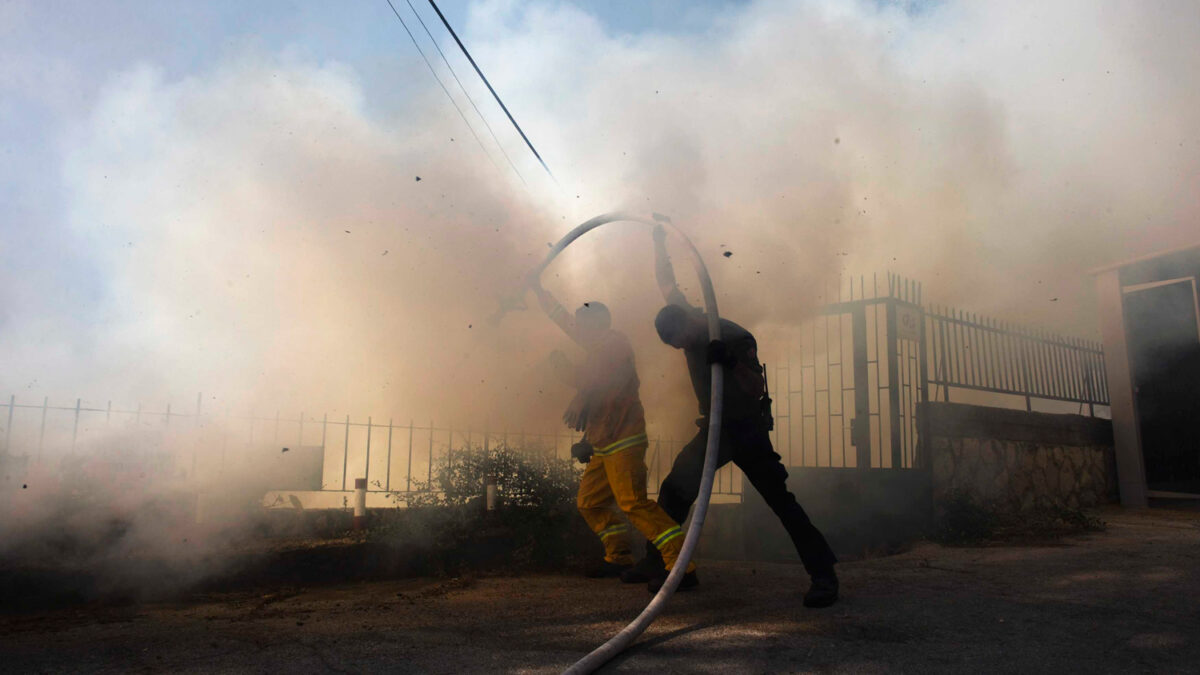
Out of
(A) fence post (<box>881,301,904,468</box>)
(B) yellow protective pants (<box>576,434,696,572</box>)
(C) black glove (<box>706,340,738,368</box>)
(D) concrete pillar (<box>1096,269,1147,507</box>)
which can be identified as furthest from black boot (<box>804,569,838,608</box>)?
(D) concrete pillar (<box>1096,269,1147,507</box>)

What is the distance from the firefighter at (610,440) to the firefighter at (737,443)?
189 millimetres

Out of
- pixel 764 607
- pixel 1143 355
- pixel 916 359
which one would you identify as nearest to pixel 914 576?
pixel 764 607

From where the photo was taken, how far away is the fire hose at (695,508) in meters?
2.86

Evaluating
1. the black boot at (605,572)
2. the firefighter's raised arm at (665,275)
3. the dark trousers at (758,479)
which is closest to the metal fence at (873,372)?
the black boot at (605,572)

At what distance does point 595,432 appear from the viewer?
15.0ft

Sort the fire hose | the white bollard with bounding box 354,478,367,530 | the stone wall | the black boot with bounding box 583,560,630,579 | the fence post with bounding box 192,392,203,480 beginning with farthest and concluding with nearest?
Answer: the stone wall, the white bollard with bounding box 354,478,367,530, the fence post with bounding box 192,392,203,480, the black boot with bounding box 583,560,630,579, the fire hose

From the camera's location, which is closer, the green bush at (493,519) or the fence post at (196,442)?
the fence post at (196,442)

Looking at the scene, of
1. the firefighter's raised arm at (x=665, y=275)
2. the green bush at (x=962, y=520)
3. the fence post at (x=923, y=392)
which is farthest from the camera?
the fence post at (x=923, y=392)

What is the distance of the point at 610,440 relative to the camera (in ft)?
14.8

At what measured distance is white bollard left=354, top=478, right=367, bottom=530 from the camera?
6.38 metres

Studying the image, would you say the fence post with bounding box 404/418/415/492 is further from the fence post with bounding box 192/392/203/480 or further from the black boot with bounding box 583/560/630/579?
the black boot with bounding box 583/560/630/579

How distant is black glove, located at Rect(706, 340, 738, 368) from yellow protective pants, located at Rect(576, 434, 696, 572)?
0.74 meters

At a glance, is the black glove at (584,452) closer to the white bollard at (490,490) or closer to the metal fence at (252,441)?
the white bollard at (490,490)

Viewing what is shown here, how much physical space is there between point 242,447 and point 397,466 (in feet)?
6.25
